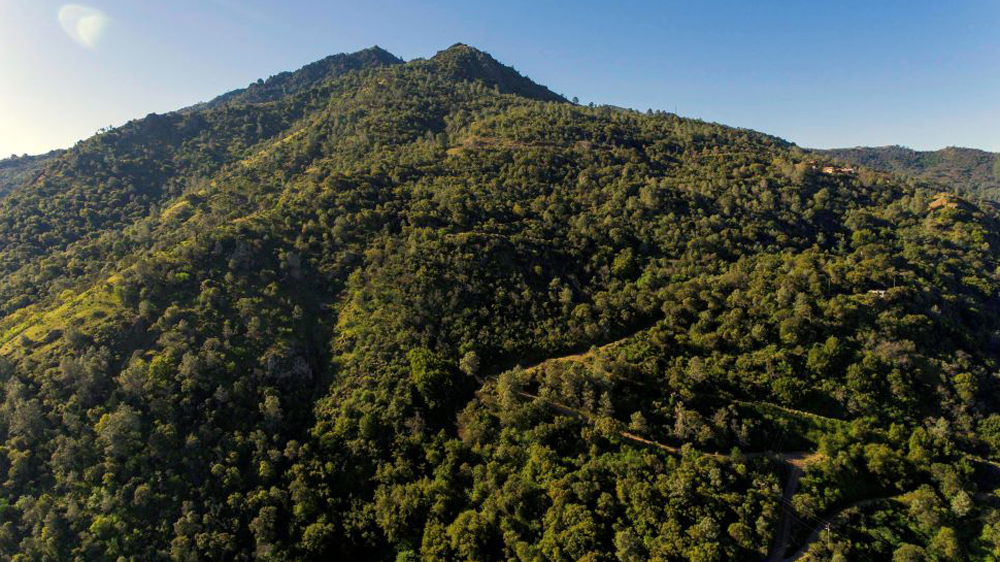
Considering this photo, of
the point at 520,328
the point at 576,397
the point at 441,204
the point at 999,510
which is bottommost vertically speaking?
the point at 999,510

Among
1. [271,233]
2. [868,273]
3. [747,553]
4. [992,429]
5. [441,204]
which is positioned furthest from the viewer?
[441,204]

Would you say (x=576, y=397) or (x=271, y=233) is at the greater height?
(x=271, y=233)

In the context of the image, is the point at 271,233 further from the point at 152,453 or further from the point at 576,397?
the point at 576,397

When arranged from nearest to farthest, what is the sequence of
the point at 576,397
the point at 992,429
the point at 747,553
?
the point at 747,553 → the point at 992,429 → the point at 576,397

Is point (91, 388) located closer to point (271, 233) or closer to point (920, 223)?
point (271, 233)

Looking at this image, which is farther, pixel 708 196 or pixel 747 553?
pixel 708 196

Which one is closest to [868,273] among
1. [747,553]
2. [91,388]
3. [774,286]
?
[774,286]
